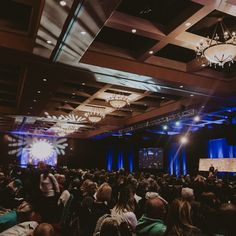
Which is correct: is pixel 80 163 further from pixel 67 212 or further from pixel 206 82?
pixel 67 212

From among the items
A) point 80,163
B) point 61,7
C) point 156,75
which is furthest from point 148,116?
point 80,163

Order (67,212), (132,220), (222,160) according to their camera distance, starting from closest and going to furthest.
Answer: (132,220)
(67,212)
(222,160)

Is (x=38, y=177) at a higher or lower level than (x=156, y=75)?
lower

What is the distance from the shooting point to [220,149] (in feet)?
47.1

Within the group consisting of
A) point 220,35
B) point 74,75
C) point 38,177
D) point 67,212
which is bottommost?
point 67,212

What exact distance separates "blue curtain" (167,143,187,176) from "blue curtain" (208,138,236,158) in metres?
1.64

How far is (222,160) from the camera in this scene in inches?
535

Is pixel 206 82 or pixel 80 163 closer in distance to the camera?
pixel 206 82

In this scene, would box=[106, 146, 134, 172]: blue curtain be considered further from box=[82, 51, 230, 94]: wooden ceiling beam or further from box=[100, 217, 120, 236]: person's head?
box=[100, 217, 120, 236]: person's head

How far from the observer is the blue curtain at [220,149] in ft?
44.9

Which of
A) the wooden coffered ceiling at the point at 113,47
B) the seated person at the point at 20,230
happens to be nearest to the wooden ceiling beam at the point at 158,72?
the wooden coffered ceiling at the point at 113,47

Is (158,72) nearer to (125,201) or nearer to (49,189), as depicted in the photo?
(49,189)

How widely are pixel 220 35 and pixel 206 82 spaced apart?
6.43 feet

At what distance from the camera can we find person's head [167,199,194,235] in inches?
84.2
